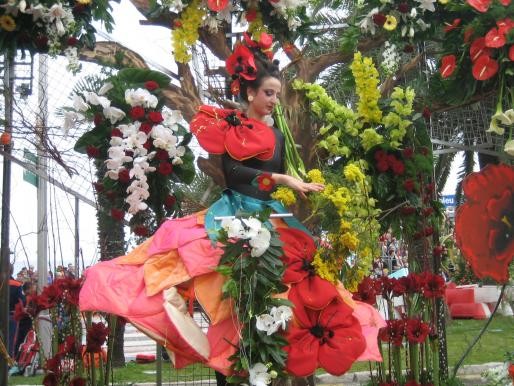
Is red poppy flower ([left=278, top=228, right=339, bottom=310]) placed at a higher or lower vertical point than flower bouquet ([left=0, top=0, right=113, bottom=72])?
lower

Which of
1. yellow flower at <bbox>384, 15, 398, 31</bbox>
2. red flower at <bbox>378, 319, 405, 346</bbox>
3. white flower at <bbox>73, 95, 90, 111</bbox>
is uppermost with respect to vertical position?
yellow flower at <bbox>384, 15, 398, 31</bbox>

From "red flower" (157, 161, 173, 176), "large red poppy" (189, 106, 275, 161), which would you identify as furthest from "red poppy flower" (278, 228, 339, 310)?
"red flower" (157, 161, 173, 176)

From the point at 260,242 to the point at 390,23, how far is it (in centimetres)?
182

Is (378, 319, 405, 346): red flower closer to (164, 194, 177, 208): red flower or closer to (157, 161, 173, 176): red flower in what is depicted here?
(164, 194, 177, 208): red flower

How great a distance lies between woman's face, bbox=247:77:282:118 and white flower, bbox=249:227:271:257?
0.79 meters

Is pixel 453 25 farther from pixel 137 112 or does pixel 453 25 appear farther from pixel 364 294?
pixel 137 112

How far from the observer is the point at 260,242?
3248 millimetres

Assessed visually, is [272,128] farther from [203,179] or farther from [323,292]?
[203,179]

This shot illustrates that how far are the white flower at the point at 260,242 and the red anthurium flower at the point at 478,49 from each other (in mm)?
1476

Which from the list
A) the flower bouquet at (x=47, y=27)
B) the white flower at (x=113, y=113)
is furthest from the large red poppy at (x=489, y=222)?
the flower bouquet at (x=47, y=27)

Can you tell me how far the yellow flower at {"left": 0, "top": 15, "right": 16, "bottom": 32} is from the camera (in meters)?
3.90

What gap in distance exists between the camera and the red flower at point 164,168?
14.6 feet

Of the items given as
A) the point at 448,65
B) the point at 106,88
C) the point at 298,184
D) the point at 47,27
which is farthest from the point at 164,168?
the point at 448,65

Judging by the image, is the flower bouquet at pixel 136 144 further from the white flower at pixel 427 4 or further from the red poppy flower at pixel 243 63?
the white flower at pixel 427 4
